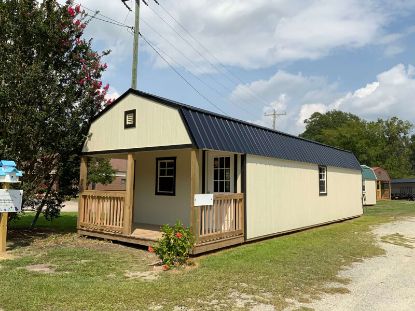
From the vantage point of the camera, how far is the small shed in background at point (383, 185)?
3772 centimetres

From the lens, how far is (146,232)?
9.88 meters

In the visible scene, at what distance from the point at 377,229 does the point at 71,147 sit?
1070 cm

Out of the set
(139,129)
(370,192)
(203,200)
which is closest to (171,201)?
(139,129)

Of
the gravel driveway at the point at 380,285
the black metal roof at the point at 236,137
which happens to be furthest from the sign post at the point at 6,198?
the gravel driveway at the point at 380,285

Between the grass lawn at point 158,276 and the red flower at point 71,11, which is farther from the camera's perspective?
the red flower at point 71,11

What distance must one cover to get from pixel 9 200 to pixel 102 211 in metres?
2.48

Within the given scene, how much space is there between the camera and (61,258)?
7734 millimetres

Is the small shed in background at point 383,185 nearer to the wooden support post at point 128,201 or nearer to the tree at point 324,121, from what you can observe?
the tree at point 324,121

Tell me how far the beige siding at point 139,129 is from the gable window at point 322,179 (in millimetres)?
7399

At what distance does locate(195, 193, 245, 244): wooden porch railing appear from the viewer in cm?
816

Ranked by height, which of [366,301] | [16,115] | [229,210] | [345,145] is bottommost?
[366,301]

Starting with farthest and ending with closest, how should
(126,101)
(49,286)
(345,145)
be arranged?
(345,145) < (126,101) < (49,286)

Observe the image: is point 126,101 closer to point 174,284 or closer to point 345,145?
point 174,284

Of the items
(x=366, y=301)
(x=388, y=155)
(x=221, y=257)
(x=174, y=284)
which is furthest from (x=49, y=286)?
(x=388, y=155)
